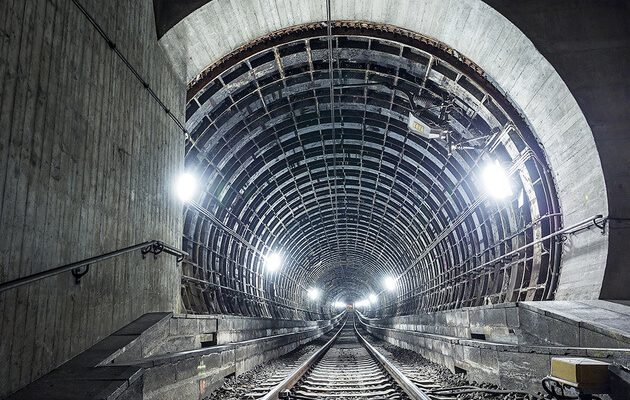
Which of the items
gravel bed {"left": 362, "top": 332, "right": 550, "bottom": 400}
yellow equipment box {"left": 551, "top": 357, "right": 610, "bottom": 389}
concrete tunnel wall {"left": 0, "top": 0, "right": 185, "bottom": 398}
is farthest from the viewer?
gravel bed {"left": 362, "top": 332, "right": 550, "bottom": 400}

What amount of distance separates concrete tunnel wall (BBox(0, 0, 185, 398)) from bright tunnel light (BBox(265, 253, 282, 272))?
45.6 ft

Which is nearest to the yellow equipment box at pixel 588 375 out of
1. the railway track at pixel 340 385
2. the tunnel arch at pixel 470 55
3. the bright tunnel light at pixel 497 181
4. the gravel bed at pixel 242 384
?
the railway track at pixel 340 385

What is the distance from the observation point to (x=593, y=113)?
7961 mm

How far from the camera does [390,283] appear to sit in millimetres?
33844

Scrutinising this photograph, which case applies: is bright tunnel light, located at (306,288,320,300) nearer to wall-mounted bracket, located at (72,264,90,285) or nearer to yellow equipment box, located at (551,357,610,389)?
wall-mounted bracket, located at (72,264,90,285)

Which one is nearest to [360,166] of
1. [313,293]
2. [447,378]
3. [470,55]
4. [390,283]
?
[470,55]

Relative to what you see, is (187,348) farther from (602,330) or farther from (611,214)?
(611,214)

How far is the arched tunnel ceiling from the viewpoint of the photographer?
10.5m

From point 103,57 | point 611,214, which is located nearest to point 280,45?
point 103,57

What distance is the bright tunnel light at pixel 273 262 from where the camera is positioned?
21906 millimetres

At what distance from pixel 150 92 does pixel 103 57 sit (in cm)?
157

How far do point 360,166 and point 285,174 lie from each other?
9.13 ft

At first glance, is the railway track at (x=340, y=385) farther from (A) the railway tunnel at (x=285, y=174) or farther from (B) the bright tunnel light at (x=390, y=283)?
(B) the bright tunnel light at (x=390, y=283)

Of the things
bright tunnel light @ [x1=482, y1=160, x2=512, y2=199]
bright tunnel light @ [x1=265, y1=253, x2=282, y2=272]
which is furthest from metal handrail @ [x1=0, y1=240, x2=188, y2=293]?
bright tunnel light @ [x1=265, y1=253, x2=282, y2=272]
